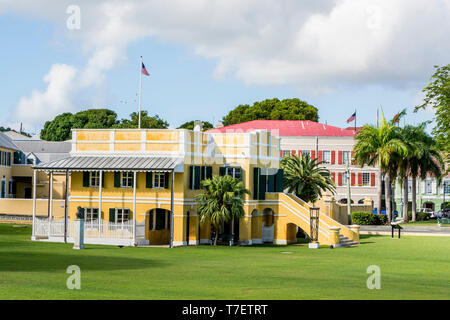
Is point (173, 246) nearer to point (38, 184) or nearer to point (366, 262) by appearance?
point (366, 262)

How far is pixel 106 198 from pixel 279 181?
508 inches

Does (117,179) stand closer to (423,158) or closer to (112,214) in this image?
(112,214)

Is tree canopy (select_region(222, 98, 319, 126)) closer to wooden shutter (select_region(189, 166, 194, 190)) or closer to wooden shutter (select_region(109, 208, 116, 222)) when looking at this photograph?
wooden shutter (select_region(189, 166, 194, 190))

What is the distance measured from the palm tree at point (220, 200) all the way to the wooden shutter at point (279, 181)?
5.85m

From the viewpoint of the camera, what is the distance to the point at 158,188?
1785 inches

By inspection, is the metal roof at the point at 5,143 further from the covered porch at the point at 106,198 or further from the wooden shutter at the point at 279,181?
the wooden shutter at the point at 279,181

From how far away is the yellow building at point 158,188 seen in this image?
147 ft

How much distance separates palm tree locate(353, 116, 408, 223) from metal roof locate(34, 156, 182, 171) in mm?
33810

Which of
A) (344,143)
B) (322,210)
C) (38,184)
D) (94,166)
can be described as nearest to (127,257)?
(94,166)

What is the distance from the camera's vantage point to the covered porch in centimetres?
4403

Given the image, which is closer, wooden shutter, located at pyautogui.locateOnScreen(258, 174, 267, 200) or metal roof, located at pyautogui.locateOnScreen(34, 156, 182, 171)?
metal roof, located at pyautogui.locateOnScreen(34, 156, 182, 171)

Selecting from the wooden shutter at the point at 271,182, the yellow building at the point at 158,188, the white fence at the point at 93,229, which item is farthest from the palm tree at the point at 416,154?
the white fence at the point at 93,229

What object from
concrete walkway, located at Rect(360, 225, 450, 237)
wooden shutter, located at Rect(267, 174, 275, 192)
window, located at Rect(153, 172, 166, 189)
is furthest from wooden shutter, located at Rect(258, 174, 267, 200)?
concrete walkway, located at Rect(360, 225, 450, 237)

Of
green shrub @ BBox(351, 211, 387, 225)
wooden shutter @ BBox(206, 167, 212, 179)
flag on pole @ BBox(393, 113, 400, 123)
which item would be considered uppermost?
flag on pole @ BBox(393, 113, 400, 123)
